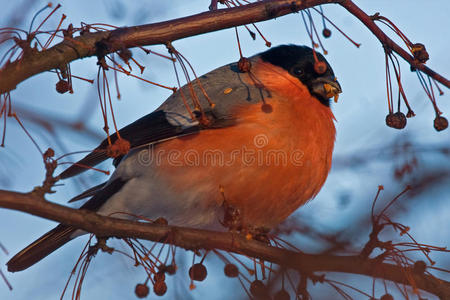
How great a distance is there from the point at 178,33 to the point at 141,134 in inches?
49.0

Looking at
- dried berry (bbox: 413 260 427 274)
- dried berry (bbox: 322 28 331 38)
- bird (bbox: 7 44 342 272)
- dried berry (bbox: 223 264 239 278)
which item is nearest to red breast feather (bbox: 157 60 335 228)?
bird (bbox: 7 44 342 272)

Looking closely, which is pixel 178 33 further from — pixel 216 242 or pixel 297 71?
pixel 297 71

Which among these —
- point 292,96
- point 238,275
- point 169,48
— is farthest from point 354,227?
point 292,96

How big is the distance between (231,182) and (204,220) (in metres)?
0.51

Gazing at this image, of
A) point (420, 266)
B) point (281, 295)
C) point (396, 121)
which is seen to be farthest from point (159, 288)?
point (396, 121)

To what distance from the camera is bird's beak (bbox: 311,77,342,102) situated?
15.4 feet

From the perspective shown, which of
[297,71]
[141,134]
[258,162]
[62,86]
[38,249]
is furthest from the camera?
[297,71]

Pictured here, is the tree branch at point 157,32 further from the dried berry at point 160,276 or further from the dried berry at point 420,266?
the dried berry at point 420,266

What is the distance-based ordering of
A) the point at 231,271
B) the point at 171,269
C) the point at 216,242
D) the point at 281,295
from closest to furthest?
the point at 281,295 → the point at 231,271 → the point at 171,269 → the point at 216,242

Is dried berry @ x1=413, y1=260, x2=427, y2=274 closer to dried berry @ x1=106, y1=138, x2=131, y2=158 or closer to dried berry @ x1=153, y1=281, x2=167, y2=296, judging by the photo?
dried berry @ x1=153, y1=281, x2=167, y2=296

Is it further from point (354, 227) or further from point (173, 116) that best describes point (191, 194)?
point (354, 227)

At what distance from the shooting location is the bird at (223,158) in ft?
13.2

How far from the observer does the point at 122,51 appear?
305 centimetres

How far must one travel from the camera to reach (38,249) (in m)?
4.08
